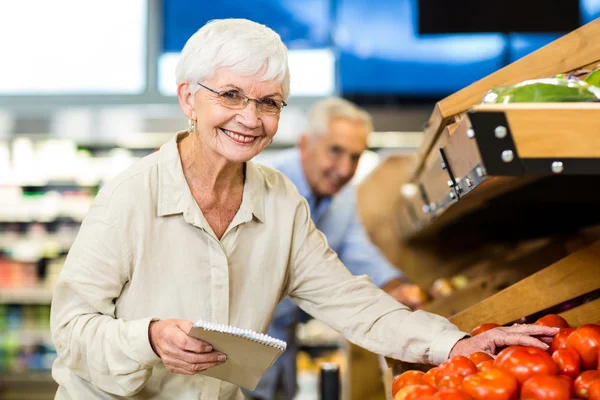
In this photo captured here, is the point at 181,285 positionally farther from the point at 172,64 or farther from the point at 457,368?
the point at 172,64

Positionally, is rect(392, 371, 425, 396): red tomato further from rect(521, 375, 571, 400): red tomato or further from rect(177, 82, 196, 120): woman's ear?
rect(177, 82, 196, 120): woman's ear

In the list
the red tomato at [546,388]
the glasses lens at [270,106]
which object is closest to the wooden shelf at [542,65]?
the glasses lens at [270,106]

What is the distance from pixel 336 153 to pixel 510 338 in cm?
196

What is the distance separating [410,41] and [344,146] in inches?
119

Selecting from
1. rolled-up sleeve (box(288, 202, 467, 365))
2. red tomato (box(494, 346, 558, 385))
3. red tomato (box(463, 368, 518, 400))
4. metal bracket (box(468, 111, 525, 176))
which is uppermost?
metal bracket (box(468, 111, 525, 176))

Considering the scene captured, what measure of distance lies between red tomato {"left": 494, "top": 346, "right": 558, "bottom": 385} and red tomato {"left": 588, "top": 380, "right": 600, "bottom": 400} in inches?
4.4

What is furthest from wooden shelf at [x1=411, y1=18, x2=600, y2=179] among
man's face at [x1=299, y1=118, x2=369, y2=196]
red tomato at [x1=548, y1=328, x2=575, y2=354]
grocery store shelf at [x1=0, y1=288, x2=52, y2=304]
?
grocery store shelf at [x1=0, y1=288, x2=52, y2=304]

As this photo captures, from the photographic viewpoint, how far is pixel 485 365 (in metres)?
1.34

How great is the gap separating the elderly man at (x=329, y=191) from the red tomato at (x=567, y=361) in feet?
6.25

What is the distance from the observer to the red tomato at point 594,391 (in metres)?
1.13

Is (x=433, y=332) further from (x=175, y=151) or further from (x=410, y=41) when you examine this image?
(x=410, y=41)

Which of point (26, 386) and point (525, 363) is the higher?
point (525, 363)

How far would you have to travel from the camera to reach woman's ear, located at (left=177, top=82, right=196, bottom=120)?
1780mm

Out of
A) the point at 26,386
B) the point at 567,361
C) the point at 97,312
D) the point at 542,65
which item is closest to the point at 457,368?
the point at 567,361
